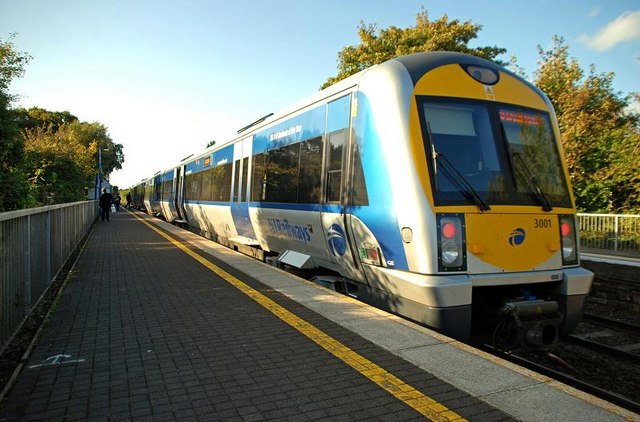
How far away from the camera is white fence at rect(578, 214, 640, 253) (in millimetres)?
13484

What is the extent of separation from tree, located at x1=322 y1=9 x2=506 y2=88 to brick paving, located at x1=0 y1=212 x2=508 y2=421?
20.9m

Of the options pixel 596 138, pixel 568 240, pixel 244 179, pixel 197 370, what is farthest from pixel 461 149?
pixel 596 138

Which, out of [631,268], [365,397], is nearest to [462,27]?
[631,268]

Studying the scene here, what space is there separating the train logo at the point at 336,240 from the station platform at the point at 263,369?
61 centimetres

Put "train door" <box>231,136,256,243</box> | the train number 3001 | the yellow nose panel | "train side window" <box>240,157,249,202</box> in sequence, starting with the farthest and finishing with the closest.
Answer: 1. "train side window" <box>240,157,249,202</box>
2. "train door" <box>231,136,256,243</box>
3. the train number 3001
4. the yellow nose panel

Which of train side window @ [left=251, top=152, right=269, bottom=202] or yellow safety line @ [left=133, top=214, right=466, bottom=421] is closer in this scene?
yellow safety line @ [left=133, top=214, right=466, bottom=421]

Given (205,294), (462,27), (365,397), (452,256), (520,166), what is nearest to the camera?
(365,397)

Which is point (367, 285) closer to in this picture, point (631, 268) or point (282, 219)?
point (282, 219)

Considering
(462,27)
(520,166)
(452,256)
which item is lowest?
(452,256)

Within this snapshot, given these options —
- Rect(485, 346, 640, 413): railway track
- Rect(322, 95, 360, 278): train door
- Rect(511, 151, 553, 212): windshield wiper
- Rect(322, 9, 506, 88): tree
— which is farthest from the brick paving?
Rect(322, 9, 506, 88): tree

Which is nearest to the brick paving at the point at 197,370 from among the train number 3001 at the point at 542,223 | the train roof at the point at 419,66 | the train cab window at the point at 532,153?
the train number 3001 at the point at 542,223

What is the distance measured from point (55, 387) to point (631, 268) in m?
8.82

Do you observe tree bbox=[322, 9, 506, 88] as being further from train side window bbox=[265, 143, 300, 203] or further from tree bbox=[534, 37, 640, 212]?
train side window bbox=[265, 143, 300, 203]

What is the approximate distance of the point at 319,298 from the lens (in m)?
6.04
